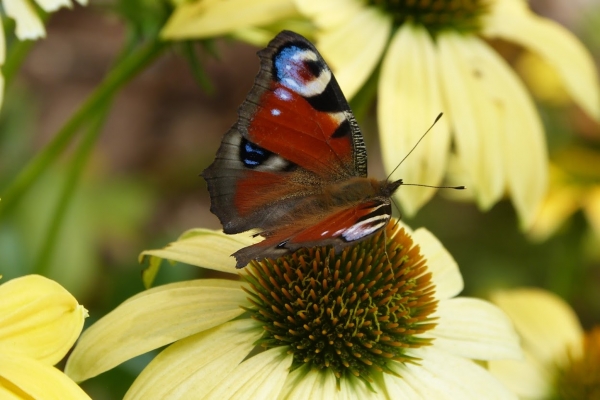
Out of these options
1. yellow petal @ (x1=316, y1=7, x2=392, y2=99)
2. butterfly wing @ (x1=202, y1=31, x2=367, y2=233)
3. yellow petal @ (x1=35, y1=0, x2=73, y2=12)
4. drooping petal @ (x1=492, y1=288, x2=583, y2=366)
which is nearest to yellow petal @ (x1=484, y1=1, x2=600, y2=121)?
yellow petal @ (x1=316, y1=7, x2=392, y2=99)

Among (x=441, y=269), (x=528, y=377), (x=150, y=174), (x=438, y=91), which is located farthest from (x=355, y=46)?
(x=150, y=174)

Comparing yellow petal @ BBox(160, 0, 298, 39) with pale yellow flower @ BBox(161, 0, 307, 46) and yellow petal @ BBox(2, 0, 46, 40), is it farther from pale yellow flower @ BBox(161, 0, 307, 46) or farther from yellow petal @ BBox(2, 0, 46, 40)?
yellow petal @ BBox(2, 0, 46, 40)

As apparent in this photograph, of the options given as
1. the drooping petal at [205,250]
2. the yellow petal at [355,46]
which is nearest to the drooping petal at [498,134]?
A: the yellow petal at [355,46]

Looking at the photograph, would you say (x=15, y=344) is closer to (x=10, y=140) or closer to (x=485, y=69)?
(x=485, y=69)

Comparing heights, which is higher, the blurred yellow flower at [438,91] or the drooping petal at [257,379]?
the blurred yellow flower at [438,91]

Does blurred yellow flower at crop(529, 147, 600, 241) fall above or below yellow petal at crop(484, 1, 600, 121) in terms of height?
below

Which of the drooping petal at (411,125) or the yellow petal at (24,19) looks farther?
the drooping petal at (411,125)

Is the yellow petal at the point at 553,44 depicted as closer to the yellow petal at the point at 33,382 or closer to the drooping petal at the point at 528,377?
the drooping petal at the point at 528,377
